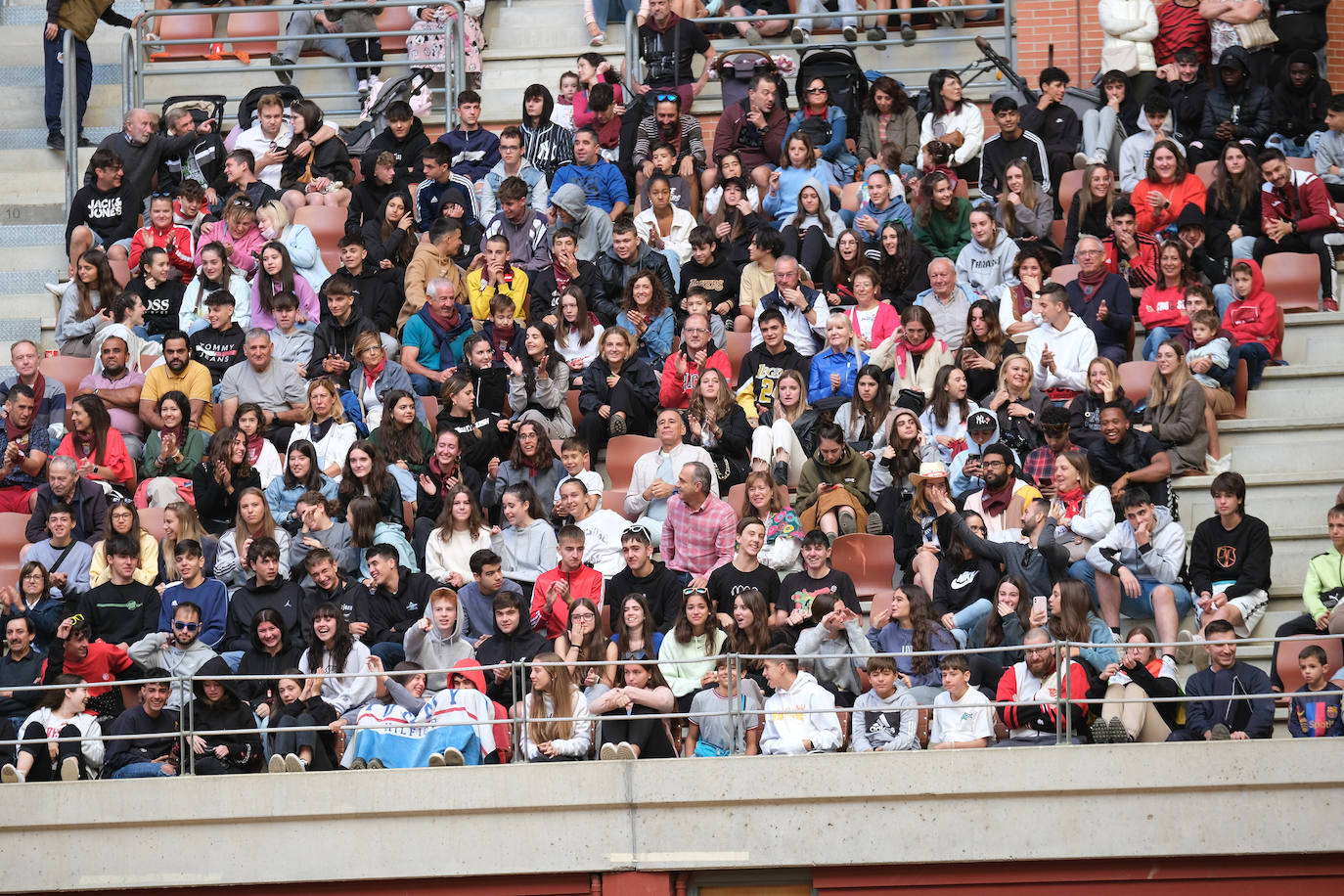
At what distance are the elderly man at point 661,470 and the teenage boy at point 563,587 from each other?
0.78 metres

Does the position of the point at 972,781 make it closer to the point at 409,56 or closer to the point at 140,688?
the point at 140,688

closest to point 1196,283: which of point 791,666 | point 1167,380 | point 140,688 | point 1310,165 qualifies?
point 1167,380

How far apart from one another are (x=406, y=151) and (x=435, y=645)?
5.94m

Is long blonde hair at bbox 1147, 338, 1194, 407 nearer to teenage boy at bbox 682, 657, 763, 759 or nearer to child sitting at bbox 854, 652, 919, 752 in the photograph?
child sitting at bbox 854, 652, 919, 752

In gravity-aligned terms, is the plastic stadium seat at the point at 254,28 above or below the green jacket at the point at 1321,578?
above

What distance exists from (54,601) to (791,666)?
184 inches

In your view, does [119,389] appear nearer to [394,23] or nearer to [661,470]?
[661,470]

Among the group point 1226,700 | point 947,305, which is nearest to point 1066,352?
point 947,305

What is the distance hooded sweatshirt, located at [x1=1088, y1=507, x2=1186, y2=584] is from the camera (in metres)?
12.0

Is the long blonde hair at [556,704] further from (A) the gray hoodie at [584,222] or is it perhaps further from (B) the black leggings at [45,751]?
(A) the gray hoodie at [584,222]

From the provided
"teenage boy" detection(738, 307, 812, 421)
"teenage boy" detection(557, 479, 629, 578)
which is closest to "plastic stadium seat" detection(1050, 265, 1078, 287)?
"teenage boy" detection(738, 307, 812, 421)

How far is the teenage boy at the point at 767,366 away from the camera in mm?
14031

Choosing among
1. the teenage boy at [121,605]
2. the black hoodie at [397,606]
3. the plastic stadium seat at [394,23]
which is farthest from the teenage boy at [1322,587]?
the plastic stadium seat at [394,23]

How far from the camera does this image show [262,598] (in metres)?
12.6
